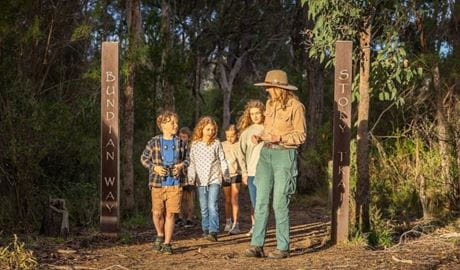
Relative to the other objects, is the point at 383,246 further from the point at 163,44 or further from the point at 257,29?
the point at 257,29

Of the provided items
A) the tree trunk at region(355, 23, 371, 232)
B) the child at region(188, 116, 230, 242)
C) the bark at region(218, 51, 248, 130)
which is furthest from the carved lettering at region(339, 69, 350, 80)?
the bark at region(218, 51, 248, 130)

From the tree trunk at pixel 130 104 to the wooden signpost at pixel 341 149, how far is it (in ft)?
15.3

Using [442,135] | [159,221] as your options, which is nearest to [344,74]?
[159,221]

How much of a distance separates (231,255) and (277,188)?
0.91 metres

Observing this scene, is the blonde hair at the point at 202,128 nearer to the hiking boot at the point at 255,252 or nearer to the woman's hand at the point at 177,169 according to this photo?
the woman's hand at the point at 177,169

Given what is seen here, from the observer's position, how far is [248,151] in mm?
9641

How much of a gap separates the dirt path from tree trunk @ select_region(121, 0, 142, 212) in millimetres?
3235

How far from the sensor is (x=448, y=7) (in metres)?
12.1

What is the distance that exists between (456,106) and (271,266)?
19.2ft

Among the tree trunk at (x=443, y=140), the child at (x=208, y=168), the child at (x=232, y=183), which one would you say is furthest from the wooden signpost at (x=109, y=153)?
the tree trunk at (x=443, y=140)

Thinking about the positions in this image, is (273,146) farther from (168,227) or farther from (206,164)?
(206,164)

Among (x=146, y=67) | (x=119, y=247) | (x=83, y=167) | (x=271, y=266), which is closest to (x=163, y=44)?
(x=146, y=67)

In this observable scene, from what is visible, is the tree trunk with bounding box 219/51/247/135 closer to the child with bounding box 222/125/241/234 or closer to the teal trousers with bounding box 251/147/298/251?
the child with bounding box 222/125/241/234

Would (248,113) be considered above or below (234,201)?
above
